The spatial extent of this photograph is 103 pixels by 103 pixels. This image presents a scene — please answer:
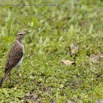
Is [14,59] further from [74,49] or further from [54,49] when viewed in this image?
[74,49]

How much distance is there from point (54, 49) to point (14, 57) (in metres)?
1.81

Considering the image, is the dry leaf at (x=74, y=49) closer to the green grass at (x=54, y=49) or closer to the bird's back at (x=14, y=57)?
the green grass at (x=54, y=49)

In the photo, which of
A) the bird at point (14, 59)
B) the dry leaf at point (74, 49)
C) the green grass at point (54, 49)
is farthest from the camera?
the dry leaf at point (74, 49)

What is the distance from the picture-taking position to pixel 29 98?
860 centimetres

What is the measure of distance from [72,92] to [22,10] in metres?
4.83

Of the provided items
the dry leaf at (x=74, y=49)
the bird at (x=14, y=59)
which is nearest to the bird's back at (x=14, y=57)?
the bird at (x=14, y=59)

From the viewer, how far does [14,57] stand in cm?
915

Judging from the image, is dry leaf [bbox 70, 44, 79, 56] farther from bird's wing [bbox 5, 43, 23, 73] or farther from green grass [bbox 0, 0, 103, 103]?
bird's wing [bbox 5, 43, 23, 73]

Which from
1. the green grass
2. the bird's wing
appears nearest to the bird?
the bird's wing

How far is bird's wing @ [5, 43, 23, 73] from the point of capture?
8.91 meters

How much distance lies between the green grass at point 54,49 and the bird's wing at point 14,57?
1.26ft

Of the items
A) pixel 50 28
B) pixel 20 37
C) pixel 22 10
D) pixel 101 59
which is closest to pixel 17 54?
pixel 20 37

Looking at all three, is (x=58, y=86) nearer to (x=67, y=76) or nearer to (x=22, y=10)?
(x=67, y=76)

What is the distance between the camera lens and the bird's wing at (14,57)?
8906 mm
